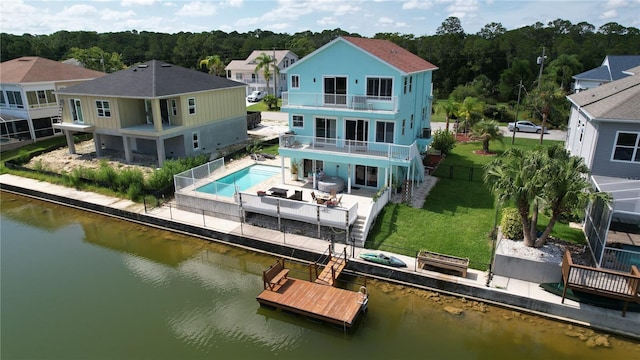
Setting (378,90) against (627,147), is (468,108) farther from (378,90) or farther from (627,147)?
(627,147)

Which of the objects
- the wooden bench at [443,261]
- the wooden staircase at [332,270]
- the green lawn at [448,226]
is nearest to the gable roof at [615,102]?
the green lawn at [448,226]

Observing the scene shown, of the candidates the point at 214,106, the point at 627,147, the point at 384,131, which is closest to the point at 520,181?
the point at 627,147

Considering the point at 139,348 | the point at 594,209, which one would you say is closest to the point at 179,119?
the point at 139,348

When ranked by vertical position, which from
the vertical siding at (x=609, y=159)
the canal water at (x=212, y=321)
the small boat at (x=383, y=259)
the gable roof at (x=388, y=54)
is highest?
the gable roof at (x=388, y=54)

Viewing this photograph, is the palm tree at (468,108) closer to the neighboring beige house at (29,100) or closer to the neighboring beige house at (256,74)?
the neighboring beige house at (256,74)

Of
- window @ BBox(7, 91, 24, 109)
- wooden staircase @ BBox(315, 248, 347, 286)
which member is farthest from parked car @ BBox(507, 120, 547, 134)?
window @ BBox(7, 91, 24, 109)

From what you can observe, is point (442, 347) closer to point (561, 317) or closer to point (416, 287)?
point (416, 287)
